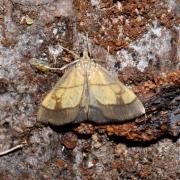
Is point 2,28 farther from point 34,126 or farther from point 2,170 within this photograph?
point 2,170

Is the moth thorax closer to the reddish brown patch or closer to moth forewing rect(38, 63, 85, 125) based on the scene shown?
moth forewing rect(38, 63, 85, 125)

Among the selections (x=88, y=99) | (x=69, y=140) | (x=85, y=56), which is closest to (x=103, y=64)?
(x=85, y=56)

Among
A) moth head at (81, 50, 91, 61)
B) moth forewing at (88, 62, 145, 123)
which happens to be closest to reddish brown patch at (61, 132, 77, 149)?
moth forewing at (88, 62, 145, 123)

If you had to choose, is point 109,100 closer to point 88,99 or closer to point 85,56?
point 88,99

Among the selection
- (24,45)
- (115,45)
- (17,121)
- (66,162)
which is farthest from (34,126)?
(115,45)

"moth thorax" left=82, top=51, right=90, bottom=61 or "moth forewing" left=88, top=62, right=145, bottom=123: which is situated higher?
"moth thorax" left=82, top=51, right=90, bottom=61
